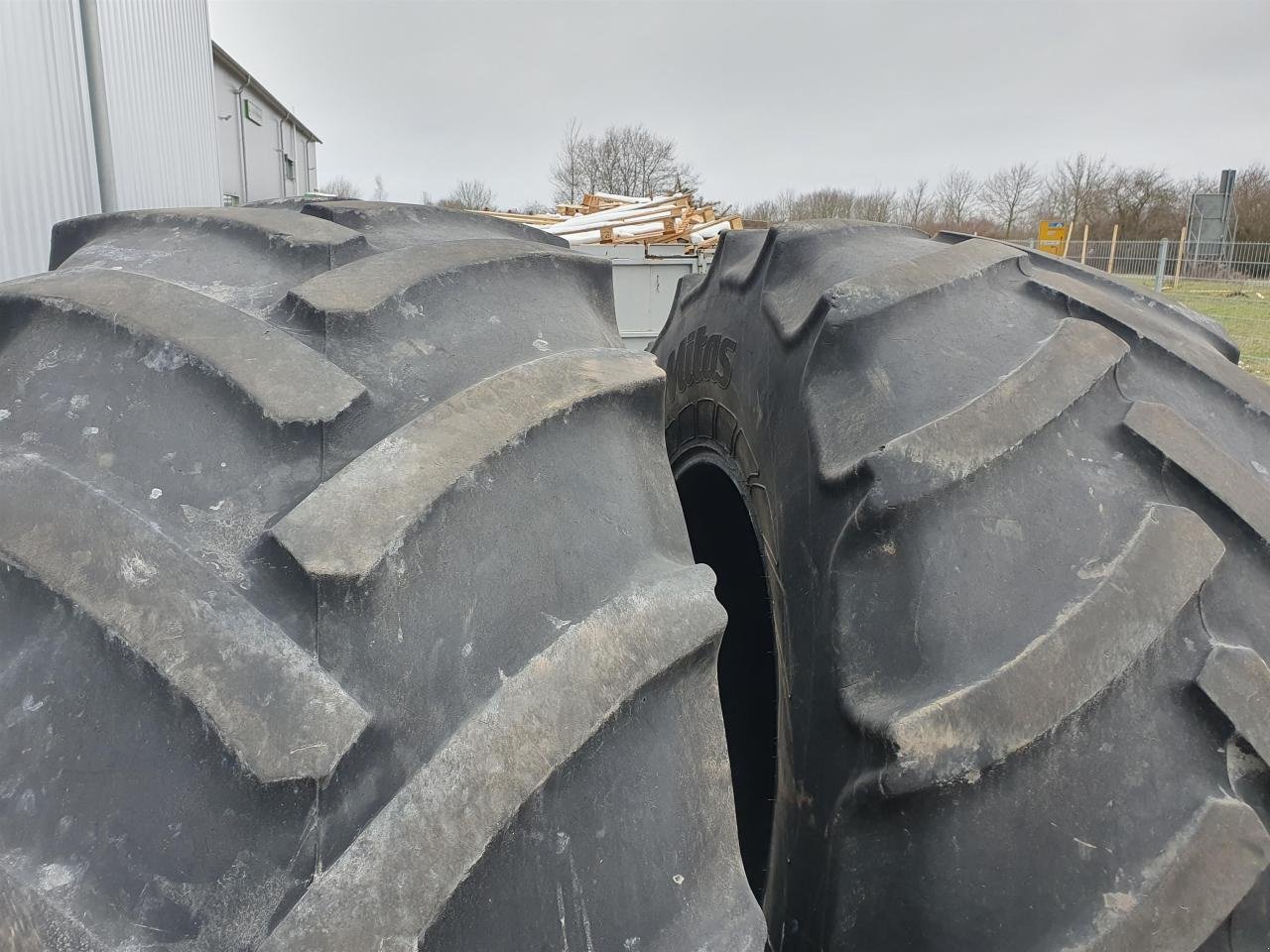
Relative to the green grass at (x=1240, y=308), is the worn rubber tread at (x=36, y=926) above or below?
above

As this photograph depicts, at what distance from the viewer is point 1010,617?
2.18 feet

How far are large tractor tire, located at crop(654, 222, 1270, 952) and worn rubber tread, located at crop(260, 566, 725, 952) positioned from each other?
0.21m

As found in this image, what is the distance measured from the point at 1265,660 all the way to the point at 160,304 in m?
0.98

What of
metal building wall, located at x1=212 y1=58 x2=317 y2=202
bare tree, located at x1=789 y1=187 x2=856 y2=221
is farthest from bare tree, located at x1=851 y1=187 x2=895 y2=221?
metal building wall, located at x1=212 y1=58 x2=317 y2=202

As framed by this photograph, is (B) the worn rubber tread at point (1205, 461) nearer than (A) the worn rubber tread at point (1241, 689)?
No

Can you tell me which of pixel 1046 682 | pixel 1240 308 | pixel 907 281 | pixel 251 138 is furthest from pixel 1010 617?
pixel 251 138

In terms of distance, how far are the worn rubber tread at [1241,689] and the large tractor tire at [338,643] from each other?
1.25ft

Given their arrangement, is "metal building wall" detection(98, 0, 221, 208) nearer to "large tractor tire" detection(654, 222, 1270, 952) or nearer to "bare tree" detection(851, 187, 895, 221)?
"large tractor tire" detection(654, 222, 1270, 952)

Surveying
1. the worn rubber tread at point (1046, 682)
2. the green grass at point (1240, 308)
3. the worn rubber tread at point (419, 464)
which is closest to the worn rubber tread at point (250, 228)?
the worn rubber tread at point (419, 464)

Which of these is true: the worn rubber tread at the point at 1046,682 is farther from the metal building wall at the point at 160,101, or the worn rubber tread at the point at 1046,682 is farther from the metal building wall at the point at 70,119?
the metal building wall at the point at 160,101

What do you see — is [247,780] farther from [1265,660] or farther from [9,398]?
[1265,660]

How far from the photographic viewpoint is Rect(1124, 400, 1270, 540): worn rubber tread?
0.74 m

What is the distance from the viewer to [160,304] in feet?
2.39

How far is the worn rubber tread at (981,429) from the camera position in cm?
72
